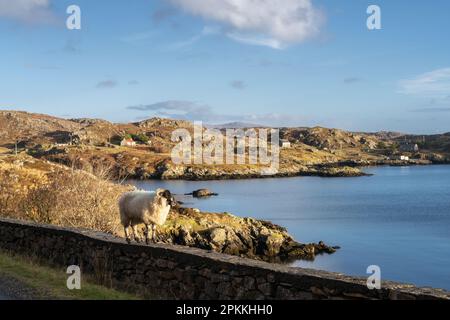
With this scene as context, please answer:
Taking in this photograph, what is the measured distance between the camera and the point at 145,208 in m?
14.9


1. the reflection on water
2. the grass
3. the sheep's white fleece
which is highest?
the sheep's white fleece

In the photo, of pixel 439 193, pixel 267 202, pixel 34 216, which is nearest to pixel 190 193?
pixel 267 202

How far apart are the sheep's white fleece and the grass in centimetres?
208

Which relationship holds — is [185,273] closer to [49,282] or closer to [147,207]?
[147,207]

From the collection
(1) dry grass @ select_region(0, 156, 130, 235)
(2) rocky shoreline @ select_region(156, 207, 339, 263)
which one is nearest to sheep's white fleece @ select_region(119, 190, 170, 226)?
(1) dry grass @ select_region(0, 156, 130, 235)

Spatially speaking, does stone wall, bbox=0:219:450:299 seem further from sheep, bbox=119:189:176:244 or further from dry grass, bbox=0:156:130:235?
dry grass, bbox=0:156:130:235

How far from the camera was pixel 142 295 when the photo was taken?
13039 mm

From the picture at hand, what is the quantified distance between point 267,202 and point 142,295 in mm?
102168

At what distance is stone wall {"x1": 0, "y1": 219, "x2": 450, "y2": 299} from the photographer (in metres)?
9.77

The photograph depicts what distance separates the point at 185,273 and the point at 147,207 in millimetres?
2794

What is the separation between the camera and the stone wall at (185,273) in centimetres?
977

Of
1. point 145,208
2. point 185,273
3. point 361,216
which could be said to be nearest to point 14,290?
point 145,208
